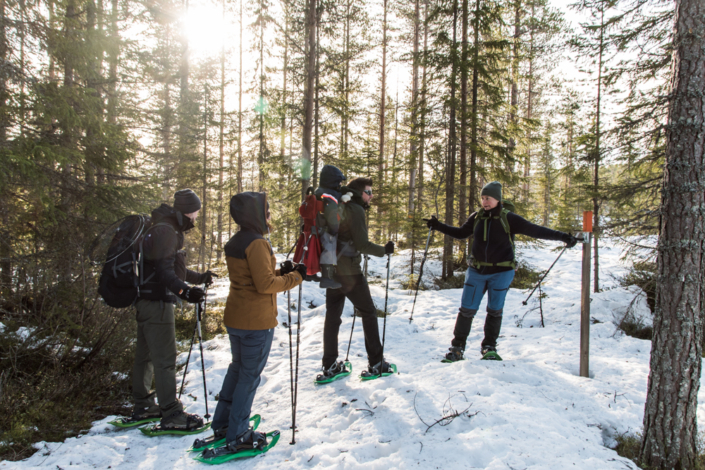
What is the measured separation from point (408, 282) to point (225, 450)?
9736 mm

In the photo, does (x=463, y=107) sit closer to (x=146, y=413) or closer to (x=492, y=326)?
(x=492, y=326)

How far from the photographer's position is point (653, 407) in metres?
3.12

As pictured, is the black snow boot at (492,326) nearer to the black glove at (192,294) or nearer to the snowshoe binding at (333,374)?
the snowshoe binding at (333,374)

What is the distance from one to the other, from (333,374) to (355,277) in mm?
1460

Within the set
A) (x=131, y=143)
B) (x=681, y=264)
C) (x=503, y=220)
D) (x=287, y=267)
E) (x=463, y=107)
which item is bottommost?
(x=287, y=267)

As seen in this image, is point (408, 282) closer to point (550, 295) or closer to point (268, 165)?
point (550, 295)

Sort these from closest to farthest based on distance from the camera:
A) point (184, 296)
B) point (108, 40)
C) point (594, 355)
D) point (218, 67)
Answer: point (184, 296) < point (594, 355) < point (108, 40) < point (218, 67)

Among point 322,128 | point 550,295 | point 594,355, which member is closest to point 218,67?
point 322,128

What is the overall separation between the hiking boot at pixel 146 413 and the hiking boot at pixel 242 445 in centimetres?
120

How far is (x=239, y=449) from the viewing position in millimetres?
3127

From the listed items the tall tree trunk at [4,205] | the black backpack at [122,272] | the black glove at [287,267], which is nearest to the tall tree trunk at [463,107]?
the black glove at [287,267]

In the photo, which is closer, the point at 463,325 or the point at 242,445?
the point at 242,445

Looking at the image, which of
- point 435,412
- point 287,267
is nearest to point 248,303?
point 287,267

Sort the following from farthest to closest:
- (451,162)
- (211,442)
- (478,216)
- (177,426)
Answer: (451,162), (478,216), (177,426), (211,442)
